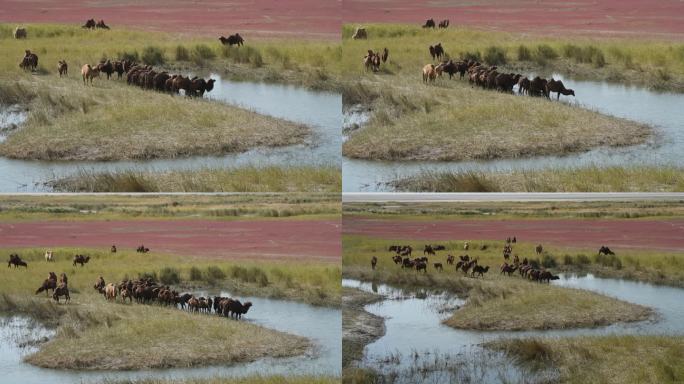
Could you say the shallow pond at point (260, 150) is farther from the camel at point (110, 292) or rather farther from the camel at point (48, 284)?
the camel at point (110, 292)

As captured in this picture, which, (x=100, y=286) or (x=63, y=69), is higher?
(x=63, y=69)

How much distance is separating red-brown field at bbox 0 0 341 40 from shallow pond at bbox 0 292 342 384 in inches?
94.2

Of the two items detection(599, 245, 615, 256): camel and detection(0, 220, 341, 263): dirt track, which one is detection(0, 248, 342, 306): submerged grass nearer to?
detection(0, 220, 341, 263): dirt track

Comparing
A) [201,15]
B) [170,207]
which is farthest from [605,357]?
[201,15]

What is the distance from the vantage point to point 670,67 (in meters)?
10.1

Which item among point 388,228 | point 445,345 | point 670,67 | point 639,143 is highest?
point 670,67

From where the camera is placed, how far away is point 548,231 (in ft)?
32.9

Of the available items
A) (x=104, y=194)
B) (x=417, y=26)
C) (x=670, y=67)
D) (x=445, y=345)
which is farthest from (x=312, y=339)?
(x=670, y=67)

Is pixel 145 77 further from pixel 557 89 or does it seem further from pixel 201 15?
pixel 557 89

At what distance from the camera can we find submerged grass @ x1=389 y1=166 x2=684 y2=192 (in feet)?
32.1

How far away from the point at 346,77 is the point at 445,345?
2.49m

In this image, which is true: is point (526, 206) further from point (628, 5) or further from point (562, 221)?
point (628, 5)

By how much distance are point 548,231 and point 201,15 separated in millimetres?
3585

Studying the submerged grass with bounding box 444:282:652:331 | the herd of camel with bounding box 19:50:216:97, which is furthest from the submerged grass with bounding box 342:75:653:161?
the herd of camel with bounding box 19:50:216:97
